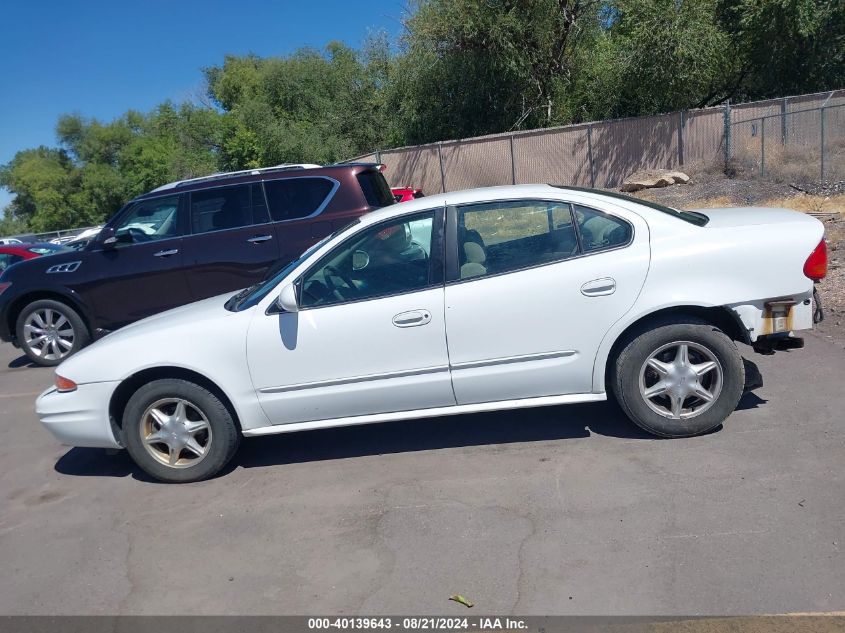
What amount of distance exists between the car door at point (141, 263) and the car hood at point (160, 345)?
11.1 ft

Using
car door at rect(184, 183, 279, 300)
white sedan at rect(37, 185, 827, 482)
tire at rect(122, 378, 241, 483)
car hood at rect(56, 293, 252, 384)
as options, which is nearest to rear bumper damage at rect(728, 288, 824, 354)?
white sedan at rect(37, 185, 827, 482)

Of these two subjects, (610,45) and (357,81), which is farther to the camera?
(357,81)

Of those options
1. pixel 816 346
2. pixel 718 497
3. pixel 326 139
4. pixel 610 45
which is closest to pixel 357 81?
pixel 326 139

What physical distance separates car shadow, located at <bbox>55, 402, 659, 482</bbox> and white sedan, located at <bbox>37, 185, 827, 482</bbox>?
16.2 inches

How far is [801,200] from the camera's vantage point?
571 inches

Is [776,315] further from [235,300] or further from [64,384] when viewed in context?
[64,384]

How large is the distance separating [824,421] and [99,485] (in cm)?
494

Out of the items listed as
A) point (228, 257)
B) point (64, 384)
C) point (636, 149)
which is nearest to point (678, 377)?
point (64, 384)

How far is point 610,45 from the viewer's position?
26250mm

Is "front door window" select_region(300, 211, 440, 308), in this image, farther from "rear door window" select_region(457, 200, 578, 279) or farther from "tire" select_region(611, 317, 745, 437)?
"tire" select_region(611, 317, 745, 437)

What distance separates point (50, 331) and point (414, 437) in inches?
223

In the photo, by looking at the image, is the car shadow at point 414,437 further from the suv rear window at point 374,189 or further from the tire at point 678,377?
the suv rear window at point 374,189

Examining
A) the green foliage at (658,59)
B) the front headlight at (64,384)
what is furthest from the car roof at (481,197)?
the green foliage at (658,59)

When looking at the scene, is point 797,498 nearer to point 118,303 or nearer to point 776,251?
point 776,251
